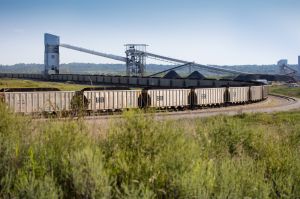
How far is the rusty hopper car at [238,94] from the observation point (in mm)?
47875

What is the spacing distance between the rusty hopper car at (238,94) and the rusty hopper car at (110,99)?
531 inches

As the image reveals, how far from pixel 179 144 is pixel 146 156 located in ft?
2.79

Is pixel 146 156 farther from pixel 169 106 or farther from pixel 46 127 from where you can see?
pixel 169 106

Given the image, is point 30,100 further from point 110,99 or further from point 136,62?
point 136,62

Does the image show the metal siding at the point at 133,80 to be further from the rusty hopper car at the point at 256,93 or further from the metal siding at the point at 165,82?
the rusty hopper car at the point at 256,93

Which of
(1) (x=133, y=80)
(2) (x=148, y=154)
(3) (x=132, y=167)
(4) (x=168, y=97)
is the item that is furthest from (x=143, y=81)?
(3) (x=132, y=167)

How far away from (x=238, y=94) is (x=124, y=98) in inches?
664

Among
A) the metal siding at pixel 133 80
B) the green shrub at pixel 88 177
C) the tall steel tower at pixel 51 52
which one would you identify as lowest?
the green shrub at pixel 88 177

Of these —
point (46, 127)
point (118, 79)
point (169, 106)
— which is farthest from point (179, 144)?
point (118, 79)

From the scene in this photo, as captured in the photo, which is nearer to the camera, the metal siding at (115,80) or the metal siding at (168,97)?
the metal siding at (168,97)

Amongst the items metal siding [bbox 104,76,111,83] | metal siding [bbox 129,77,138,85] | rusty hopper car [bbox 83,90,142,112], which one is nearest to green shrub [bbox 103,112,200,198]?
rusty hopper car [bbox 83,90,142,112]

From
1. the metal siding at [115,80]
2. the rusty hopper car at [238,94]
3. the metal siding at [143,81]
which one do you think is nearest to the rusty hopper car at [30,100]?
the rusty hopper car at [238,94]

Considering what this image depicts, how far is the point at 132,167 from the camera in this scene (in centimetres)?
906

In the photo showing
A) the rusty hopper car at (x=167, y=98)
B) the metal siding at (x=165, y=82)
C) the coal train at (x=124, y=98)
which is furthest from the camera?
the metal siding at (x=165, y=82)
